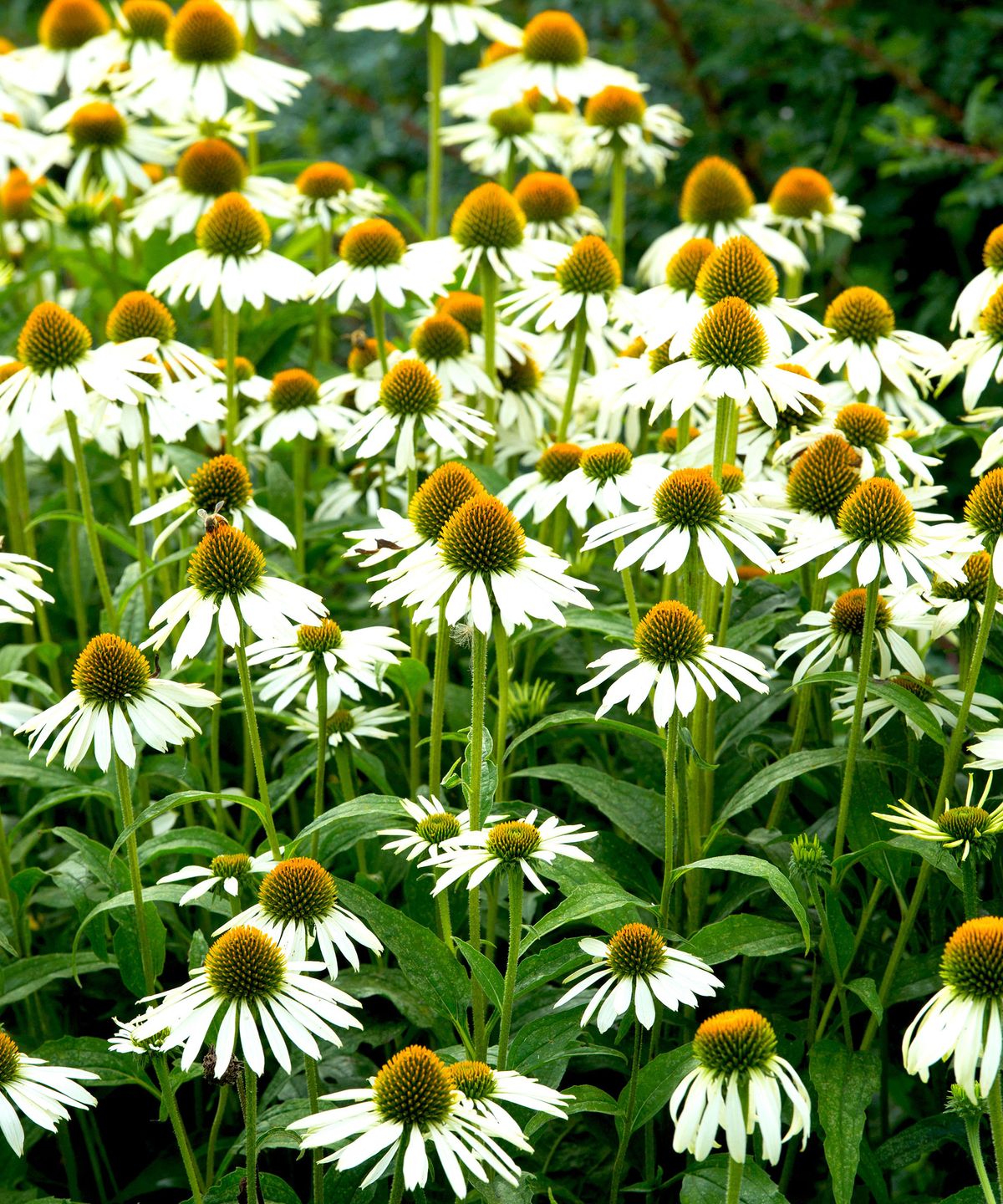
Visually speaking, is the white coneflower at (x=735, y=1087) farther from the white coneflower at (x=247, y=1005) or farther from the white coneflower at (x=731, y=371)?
the white coneflower at (x=731, y=371)

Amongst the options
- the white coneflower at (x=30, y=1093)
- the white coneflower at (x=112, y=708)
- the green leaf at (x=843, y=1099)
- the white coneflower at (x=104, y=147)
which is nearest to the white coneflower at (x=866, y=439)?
the green leaf at (x=843, y=1099)

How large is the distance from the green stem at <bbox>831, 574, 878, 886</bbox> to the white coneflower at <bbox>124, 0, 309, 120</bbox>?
1.85 m

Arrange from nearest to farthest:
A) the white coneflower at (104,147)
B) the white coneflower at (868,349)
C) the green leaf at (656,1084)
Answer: the green leaf at (656,1084) → the white coneflower at (868,349) → the white coneflower at (104,147)

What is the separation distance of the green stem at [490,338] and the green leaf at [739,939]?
1008 mm

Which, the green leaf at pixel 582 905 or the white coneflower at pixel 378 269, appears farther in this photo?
the white coneflower at pixel 378 269

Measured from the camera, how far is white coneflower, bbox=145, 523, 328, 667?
163cm

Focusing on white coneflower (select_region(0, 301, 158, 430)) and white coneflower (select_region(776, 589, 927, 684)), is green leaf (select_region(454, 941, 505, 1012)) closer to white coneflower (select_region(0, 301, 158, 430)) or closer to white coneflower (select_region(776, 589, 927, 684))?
white coneflower (select_region(776, 589, 927, 684))

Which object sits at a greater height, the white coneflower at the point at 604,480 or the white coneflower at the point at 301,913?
the white coneflower at the point at 604,480

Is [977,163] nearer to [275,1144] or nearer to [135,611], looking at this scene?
A: [135,611]

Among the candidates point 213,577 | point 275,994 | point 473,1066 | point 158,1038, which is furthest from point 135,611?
point 473,1066

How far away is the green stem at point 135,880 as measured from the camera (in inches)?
63.9

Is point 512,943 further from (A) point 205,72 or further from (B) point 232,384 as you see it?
(A) point 205,72

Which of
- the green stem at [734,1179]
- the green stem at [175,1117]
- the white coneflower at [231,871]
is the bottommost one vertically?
the green stem at [175,1117]

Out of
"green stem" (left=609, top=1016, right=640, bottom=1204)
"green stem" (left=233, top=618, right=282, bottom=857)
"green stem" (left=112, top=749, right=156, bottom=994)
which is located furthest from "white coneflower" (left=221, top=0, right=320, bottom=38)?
"green stem" (left=609, top=1016, right=640, bottom=1204)
